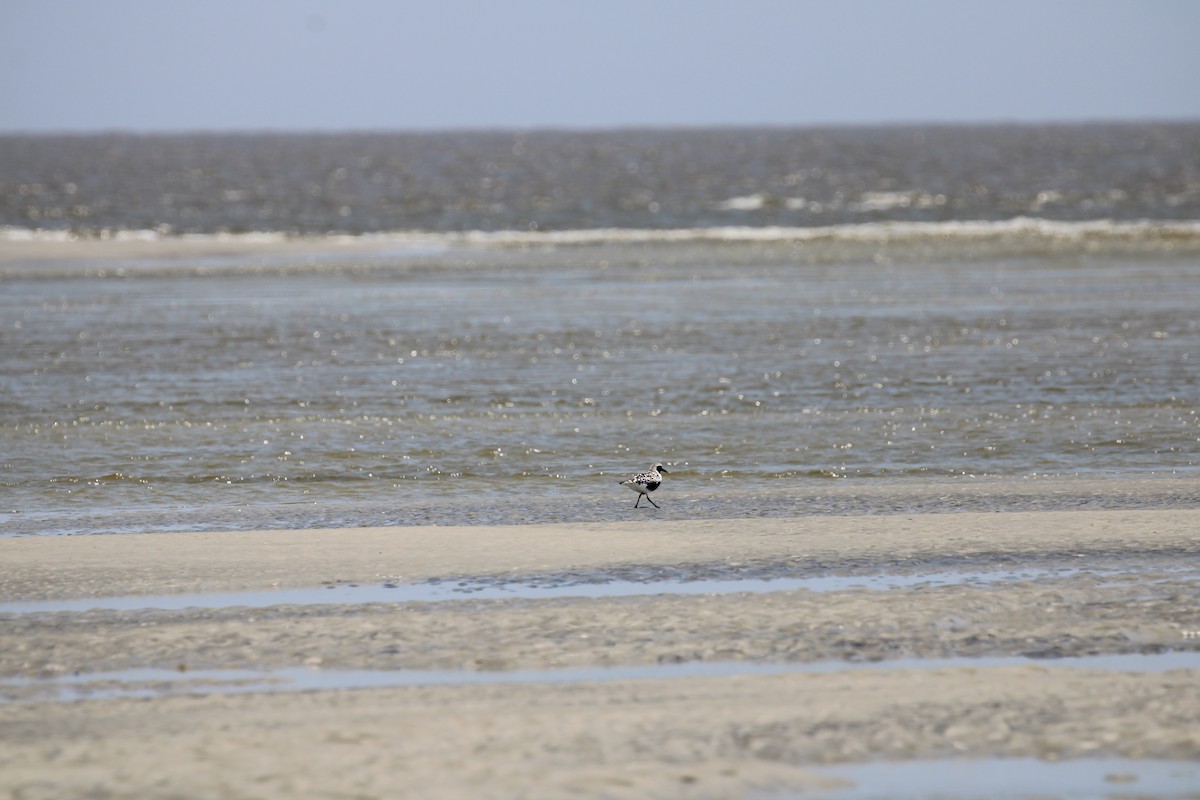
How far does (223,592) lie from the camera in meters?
8.70

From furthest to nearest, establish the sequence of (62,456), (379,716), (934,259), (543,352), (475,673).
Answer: (934,259) < (543,352) < (62,456) < (475,673) < (379,716)

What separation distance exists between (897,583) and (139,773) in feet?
14.9

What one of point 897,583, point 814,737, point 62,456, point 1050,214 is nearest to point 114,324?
point 62,456

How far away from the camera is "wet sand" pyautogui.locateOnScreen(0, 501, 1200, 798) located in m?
6.03

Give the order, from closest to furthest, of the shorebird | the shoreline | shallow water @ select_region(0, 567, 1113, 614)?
1. shallow water @ select_region(0, 567, 1113, 614)
2. the shoreline
3. the shorebird

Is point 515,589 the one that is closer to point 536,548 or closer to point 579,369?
point 536,548

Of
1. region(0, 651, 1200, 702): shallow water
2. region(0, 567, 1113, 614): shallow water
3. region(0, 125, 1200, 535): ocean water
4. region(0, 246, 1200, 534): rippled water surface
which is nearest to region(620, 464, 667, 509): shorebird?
region(0, 125, 1200, 535): ocean water

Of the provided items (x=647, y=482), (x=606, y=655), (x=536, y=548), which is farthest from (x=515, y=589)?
(x=647, y=482)

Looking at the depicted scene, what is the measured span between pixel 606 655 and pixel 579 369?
1101 centimetres

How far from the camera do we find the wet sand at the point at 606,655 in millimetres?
6031

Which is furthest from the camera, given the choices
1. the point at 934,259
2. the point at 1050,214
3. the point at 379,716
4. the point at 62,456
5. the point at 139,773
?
the point at 1050,214

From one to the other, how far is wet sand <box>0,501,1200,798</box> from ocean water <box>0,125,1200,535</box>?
51.3 inches

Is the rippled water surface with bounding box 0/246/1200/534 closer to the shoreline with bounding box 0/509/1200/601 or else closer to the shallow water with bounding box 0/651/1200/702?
the shoreline with bounding box 0/509/1200/601

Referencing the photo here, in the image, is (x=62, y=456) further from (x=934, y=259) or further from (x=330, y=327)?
(x=934, y=259)
